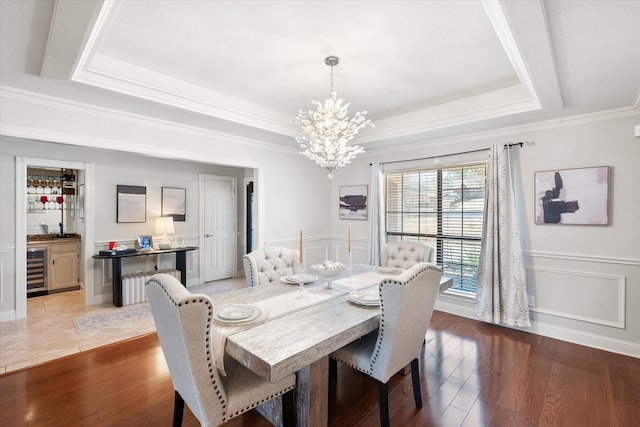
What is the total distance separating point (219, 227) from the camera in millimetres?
5953

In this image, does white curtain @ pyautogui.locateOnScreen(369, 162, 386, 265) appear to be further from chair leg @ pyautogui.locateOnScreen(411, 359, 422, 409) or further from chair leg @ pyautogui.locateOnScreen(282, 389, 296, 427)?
chair leg @ pyautogui.locateOnScreen(282, 389, 296, 427)

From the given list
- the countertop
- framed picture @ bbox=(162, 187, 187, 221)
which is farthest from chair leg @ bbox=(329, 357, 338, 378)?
the countertop

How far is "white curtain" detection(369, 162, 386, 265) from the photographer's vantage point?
14.9ft

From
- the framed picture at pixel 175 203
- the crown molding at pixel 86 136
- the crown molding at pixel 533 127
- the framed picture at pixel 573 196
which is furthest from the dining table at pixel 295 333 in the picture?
the framed picture at pixel 175 203

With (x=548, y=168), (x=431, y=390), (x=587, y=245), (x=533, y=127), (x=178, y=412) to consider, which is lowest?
(x=431, y=390)

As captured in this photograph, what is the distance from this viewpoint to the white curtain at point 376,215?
4.55 m

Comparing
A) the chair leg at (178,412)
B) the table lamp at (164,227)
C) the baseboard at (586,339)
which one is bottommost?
the baseboard at (586,339)

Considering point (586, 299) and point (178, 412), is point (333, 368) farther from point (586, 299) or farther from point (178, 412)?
point (586, 299)

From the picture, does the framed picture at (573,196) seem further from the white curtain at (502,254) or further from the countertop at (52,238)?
the countertop at (52,238)

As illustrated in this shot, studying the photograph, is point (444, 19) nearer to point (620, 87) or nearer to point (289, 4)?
point (289, 4)

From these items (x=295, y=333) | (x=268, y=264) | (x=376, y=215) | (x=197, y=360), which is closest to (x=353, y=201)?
(x=376, y=215)

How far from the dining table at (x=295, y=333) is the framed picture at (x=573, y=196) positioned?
2378mm

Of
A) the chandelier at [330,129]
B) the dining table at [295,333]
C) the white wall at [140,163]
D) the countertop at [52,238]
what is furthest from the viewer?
the countertop at [52,238]

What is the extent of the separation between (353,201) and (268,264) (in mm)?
→ 2475
